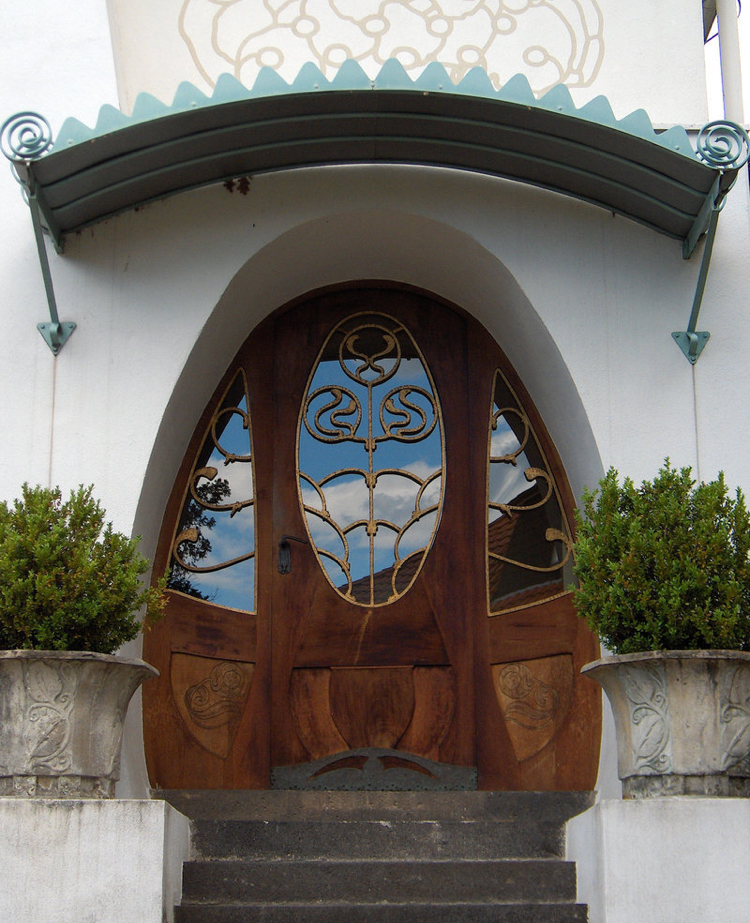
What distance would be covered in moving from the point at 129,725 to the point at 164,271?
217 centimetres

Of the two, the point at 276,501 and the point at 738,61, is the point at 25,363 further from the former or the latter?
the point at 738,61

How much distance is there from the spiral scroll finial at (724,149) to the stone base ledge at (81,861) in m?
3.44

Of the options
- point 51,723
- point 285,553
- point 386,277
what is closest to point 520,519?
point 285,553

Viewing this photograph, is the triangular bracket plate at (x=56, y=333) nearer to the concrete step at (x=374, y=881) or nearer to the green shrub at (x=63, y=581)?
the green shrub at (x=63, y=581)

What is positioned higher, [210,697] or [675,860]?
[210,697]

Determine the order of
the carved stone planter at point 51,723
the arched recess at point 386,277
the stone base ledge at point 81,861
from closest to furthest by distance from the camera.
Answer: the stone base ledge at point 81,861 < the carved stone planter at point 51,723 < the arched recess at point 386,277

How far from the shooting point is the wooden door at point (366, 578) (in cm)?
564

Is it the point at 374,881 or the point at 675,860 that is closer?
the point at 675,860

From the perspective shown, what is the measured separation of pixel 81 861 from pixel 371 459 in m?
2.80

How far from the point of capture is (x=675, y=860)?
3898 millimetres

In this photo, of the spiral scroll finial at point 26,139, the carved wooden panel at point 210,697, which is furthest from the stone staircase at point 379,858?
the spiral scroll finial at point 26,139

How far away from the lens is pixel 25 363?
5355 mm

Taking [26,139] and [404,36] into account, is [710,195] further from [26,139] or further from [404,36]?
[26,139]

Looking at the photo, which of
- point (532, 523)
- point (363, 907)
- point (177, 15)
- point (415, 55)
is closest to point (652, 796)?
point (363, 907)
